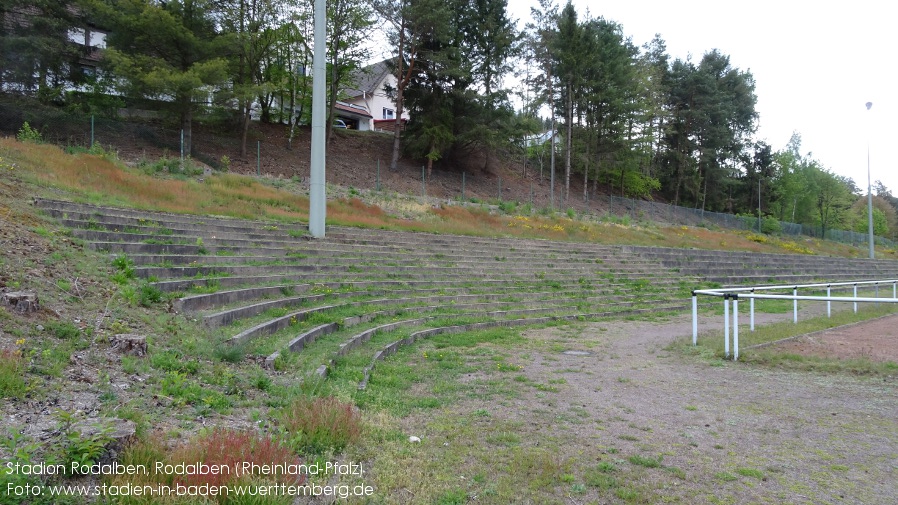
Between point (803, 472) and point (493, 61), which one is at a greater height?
point (493, 61)

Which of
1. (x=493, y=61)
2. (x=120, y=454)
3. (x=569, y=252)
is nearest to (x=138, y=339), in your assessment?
(x=120, y=454)

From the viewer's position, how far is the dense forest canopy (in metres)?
25.4

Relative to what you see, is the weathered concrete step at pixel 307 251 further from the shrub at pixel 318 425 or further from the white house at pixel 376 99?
the white house at pixel 376 99

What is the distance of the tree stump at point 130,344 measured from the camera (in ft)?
18.5

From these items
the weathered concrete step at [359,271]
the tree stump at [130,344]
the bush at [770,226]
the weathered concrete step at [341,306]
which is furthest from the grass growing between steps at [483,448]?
the bush at [770,226]

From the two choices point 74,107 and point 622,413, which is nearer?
point 622,413

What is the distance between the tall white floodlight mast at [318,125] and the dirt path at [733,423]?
856 cm

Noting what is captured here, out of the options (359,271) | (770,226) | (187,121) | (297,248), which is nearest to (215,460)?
(359,271)

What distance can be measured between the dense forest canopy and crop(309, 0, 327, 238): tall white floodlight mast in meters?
11.6

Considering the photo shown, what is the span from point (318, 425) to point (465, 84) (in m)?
35.0

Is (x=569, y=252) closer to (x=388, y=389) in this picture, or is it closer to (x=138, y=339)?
(x=388, y=389)

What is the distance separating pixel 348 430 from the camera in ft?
15.0

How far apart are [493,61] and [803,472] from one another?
120ft

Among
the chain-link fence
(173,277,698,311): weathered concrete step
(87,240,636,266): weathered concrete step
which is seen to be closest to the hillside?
the chain-link fence
